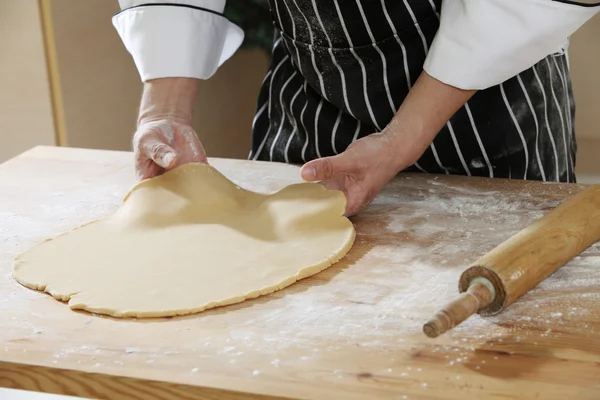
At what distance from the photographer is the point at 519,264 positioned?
40.5 inches

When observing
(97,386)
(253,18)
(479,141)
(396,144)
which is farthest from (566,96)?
(253,18)

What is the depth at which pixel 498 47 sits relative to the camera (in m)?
1.33

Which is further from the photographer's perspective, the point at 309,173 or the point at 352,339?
the point at 309,173

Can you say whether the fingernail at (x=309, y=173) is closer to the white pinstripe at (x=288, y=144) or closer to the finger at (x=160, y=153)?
the finger at (x=160, y=153)

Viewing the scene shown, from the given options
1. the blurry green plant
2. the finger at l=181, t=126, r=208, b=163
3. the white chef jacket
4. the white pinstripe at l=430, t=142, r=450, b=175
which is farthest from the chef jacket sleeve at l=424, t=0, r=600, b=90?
the blurry green plant

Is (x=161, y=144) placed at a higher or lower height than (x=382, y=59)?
lower

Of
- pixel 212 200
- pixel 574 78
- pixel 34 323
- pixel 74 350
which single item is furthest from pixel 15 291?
pixel 574 78

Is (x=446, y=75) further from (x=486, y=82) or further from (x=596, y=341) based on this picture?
(x=596, y=341)

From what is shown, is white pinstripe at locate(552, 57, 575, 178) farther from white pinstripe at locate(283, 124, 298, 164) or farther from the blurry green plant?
the blurry green plant

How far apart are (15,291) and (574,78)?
2.25 m

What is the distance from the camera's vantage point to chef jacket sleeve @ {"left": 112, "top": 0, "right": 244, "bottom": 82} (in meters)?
1.60

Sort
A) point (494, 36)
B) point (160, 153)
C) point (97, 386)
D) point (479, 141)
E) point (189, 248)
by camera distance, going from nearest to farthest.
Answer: point (97, 386) < point (189, 248) < point (494, 36) < point (160, 153) < point (479, 141)

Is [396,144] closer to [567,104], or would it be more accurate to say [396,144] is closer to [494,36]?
[494,36]

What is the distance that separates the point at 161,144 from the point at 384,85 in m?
0.46
